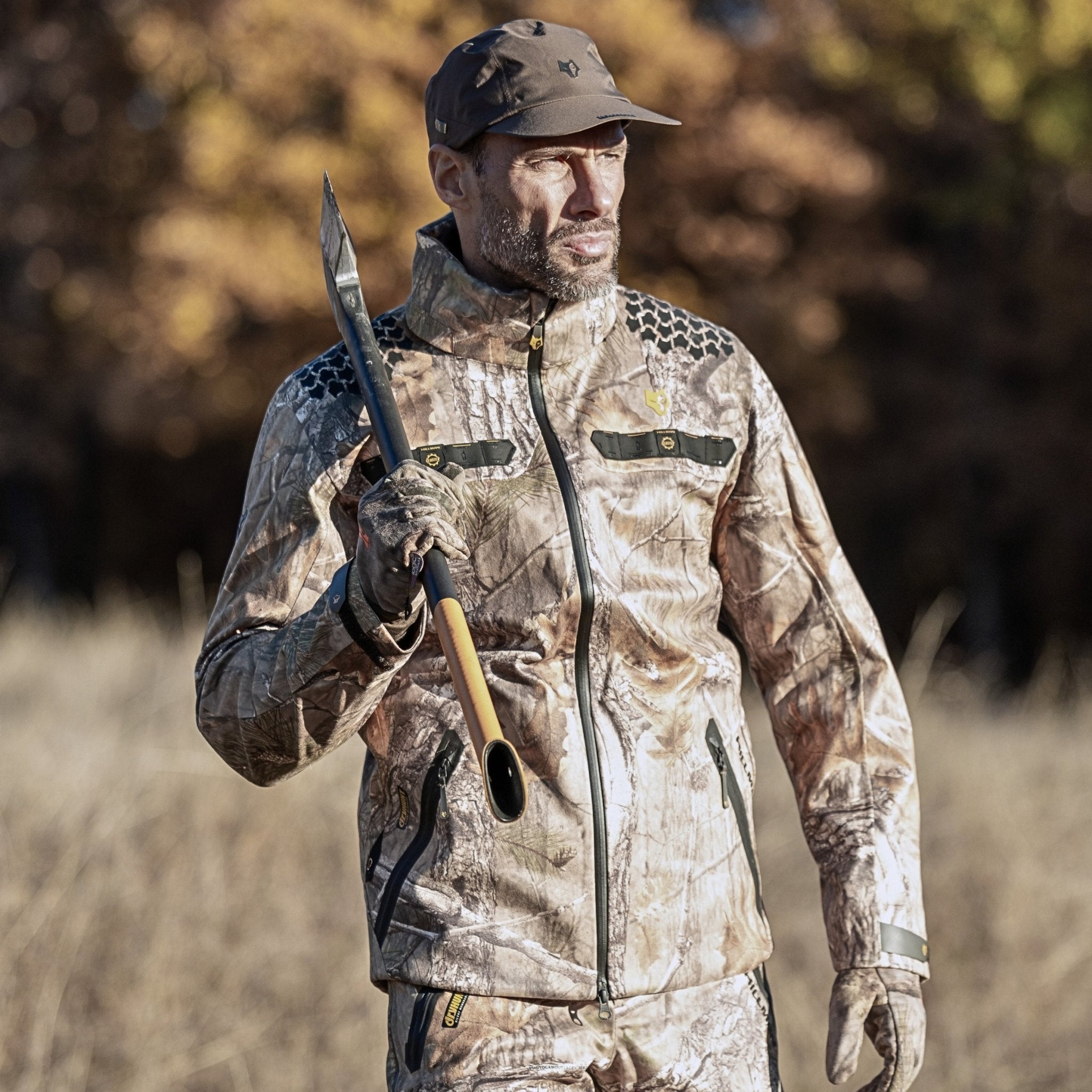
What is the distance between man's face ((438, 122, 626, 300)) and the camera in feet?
8.45

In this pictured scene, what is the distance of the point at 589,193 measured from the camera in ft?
8.49

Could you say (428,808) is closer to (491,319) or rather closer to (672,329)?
(491,319)

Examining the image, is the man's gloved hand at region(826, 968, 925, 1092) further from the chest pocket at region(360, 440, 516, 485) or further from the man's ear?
A: the man's ear

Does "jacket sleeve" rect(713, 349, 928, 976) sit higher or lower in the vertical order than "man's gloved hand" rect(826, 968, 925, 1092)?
higher

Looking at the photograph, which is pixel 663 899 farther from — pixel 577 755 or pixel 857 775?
pixel 857 775

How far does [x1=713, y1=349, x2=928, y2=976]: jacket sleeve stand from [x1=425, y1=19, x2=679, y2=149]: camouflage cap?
1.71 ft

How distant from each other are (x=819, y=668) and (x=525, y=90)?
1.09m

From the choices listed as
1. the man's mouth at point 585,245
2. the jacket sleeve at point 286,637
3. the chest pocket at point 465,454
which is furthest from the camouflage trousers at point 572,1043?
the man's mouth at point 585,245

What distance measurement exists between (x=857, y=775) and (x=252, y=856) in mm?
3709

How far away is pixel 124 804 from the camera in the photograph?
5.62 meters

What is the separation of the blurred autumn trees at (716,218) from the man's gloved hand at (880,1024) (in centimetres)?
1201

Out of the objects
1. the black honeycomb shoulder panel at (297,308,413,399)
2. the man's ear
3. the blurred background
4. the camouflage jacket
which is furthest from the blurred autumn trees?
the camouflage jacket

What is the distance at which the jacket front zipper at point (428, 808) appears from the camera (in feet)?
8.05

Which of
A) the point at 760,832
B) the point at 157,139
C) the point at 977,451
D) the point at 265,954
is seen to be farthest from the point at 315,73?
the point at 265,954
